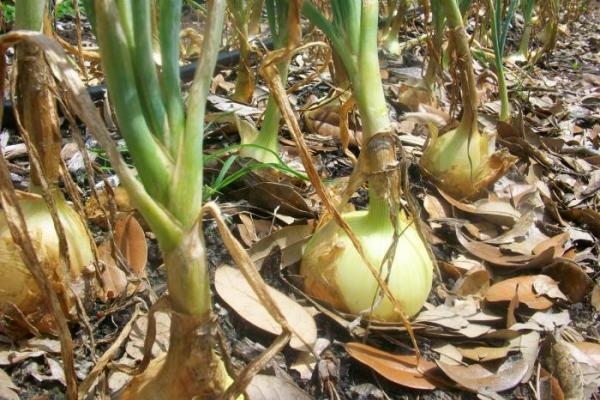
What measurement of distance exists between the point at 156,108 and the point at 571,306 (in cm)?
86

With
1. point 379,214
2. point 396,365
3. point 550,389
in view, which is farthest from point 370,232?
point 550,389

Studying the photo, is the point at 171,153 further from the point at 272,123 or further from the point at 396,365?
the point at 272,123

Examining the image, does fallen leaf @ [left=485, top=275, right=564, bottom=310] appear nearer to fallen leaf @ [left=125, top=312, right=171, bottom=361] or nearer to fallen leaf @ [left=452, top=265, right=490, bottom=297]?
fallen leaf @ [left=452, top=265, right=490, bottom=297]

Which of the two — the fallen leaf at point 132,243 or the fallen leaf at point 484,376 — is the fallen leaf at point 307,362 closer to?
the fallen leaf at point 484,376

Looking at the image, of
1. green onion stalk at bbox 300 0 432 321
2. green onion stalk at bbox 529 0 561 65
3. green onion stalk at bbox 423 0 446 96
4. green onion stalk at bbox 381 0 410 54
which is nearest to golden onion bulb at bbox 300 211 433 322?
green onion stalk at bbox 300 0 432 321

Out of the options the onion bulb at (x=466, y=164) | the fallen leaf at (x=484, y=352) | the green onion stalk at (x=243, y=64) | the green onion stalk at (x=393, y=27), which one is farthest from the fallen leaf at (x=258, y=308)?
the green onion stalk at (x=393, y=27)

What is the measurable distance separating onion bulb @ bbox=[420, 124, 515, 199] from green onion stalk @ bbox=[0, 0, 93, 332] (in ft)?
2.71

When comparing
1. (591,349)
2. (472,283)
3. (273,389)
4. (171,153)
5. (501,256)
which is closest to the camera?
(171,153)

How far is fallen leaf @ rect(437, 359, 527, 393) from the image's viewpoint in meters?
0.92

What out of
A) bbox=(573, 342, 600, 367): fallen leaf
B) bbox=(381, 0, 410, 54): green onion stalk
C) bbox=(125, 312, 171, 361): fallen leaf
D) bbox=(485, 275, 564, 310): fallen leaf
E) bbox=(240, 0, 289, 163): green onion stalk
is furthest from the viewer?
bbox=(381, 0, 410, 54): green onion stalk

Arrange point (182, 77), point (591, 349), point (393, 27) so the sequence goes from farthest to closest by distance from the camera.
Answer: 1. point (393, 27)
2. point (182, 77)
3. point (591, 349)

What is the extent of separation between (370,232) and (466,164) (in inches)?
22.0

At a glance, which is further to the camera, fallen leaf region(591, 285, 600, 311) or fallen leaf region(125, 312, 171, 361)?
fallen leaf region(591, 285, 600, 311)

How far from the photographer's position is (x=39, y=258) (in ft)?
2.84
